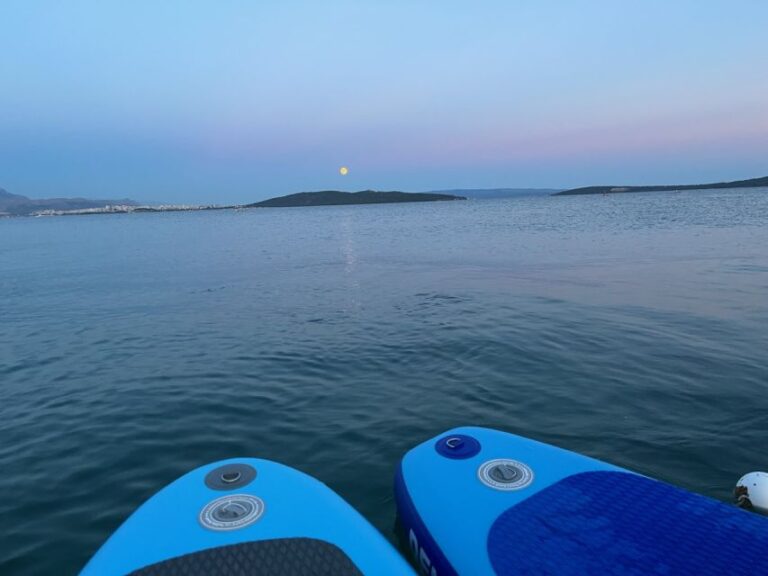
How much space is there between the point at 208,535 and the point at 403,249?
31510mm

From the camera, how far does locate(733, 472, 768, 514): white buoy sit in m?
4.52

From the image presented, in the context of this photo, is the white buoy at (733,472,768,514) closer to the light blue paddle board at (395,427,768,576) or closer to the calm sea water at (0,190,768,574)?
the light blue paddle board at (395,427,768,576)

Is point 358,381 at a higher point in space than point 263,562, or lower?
lower

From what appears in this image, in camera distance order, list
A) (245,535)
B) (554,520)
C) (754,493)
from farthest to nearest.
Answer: (754,493) → (554,520) → (245,535)

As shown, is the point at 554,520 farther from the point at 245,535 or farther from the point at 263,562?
the point at 245,535

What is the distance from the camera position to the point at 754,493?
15.0ft

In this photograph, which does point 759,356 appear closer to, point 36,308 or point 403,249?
point 36,308

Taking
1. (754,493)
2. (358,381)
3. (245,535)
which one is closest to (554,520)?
(754,493)

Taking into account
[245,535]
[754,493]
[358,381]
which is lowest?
[358,381]

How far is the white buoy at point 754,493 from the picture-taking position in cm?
452

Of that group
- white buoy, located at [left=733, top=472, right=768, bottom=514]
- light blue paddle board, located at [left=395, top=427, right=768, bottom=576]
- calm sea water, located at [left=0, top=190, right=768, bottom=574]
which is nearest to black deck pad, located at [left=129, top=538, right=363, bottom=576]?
light blue paddle board, located at [left=395, top=427, right=768, bottom=576]

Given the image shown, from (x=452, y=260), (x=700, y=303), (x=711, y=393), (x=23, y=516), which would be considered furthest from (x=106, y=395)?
(x=452, y=260)

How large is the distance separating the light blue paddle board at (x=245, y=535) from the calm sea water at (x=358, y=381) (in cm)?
178

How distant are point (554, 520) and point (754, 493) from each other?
87.1 inches
